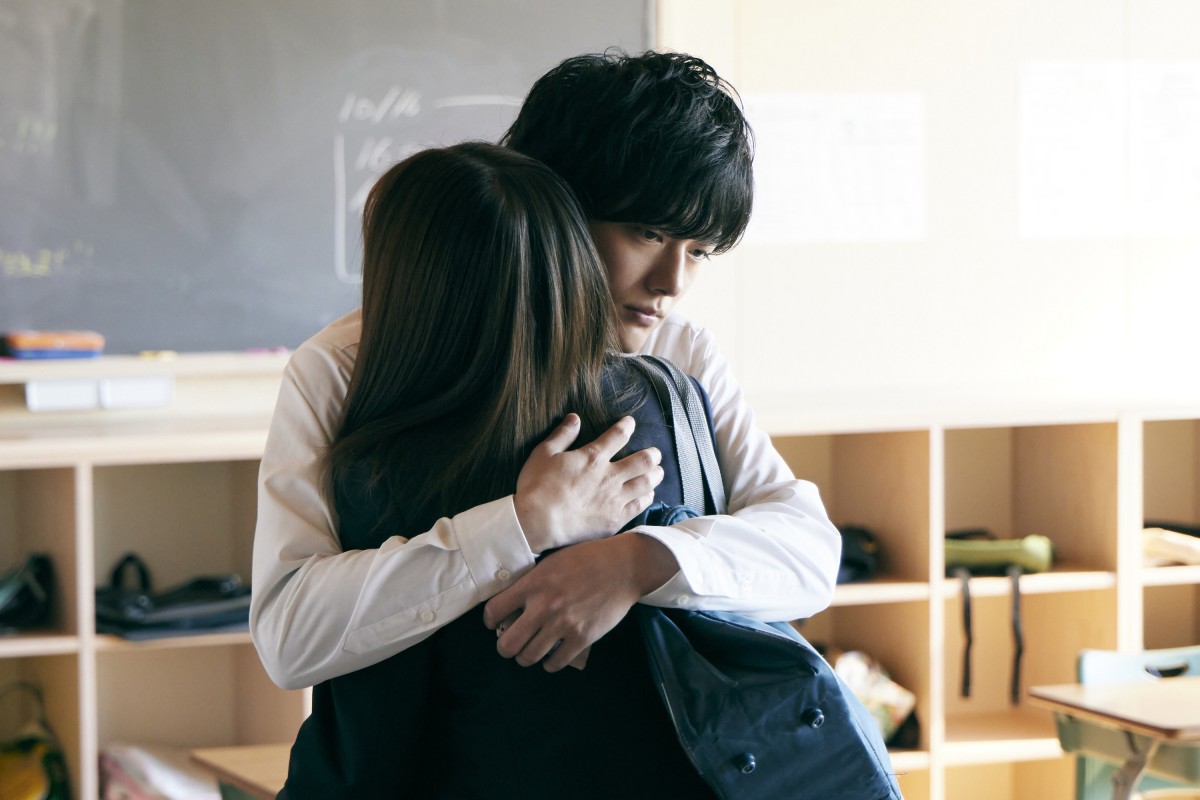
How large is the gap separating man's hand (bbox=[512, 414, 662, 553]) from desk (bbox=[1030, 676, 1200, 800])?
1.71 m

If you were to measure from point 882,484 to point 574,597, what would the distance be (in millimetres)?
2375

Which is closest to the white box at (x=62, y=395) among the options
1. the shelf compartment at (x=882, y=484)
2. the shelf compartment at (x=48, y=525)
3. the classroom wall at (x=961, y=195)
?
the shelf compartment at (x=48, y=525)

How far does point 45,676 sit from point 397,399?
2.17m

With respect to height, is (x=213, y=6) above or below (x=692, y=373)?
above

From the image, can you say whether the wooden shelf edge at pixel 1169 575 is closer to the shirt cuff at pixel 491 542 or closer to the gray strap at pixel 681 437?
the gray strap at pixel 681 437

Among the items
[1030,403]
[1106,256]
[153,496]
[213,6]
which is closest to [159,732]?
[153,496]

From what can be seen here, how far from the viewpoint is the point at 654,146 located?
1.38 m

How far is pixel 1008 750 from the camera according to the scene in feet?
10.9

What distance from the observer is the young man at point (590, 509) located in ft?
3.61

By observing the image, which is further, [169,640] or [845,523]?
[845,523]

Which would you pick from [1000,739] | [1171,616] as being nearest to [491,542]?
[1000,739]

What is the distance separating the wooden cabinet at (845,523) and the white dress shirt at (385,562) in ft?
4.97

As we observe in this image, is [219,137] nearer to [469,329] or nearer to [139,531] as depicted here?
[139,531]

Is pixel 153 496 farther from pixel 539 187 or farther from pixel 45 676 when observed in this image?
pixel 539 187
